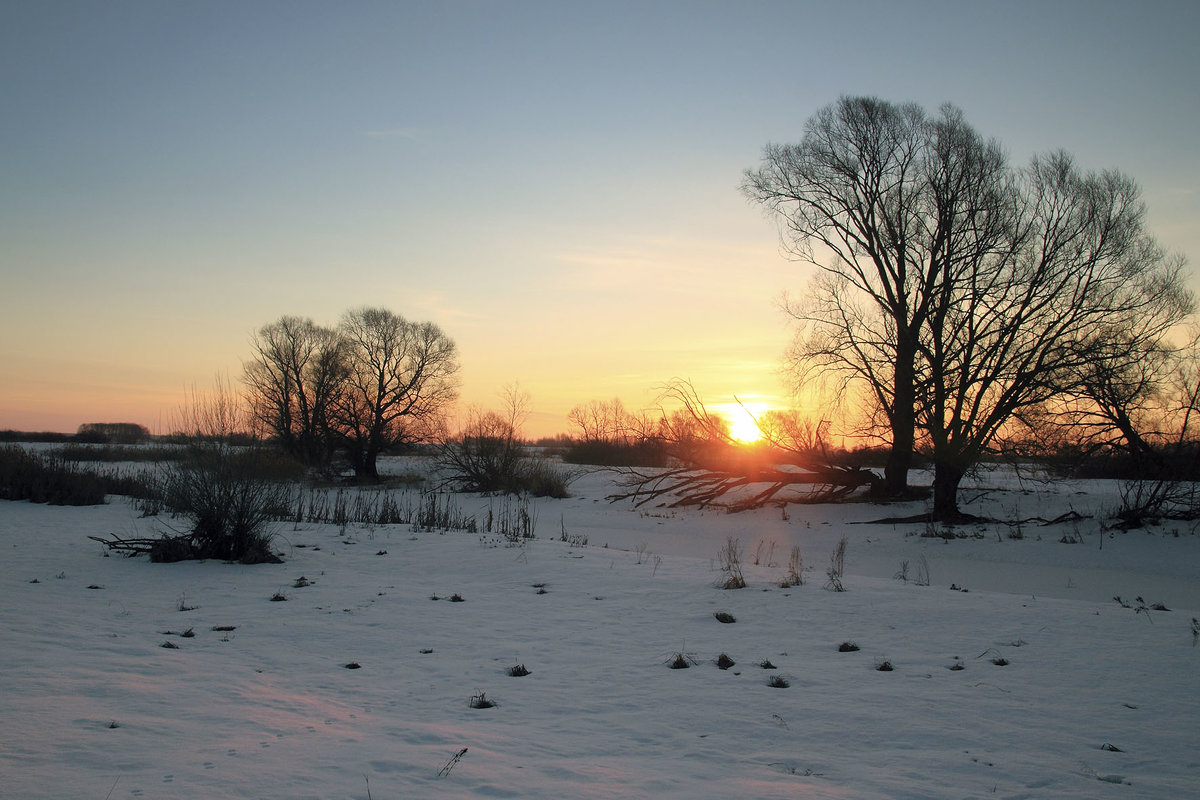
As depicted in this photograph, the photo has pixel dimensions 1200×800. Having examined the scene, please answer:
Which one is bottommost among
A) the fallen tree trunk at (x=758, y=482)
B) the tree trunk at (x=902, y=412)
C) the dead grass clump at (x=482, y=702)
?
the dead grass clump at (x=482, y=702)

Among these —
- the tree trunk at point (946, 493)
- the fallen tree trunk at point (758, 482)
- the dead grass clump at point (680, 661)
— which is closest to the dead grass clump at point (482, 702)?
the dead grass clump at point (680, 661)

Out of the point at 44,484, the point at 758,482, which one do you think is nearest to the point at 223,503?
the point at 44,484

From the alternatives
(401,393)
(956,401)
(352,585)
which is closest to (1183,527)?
(956,401)

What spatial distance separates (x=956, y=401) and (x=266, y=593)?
58.9ft

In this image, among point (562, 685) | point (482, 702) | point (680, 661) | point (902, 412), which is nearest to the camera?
point (482, 702)

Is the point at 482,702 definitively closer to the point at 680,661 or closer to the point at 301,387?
the point at 680,661

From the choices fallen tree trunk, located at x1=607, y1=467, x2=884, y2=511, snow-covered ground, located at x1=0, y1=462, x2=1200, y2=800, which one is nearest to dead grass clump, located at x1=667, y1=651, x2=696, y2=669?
snow-covered ground, located at x1=0, y1=462, x2=1200, y2=800

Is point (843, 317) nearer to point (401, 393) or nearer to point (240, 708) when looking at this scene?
point (240, 708)

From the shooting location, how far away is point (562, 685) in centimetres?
603

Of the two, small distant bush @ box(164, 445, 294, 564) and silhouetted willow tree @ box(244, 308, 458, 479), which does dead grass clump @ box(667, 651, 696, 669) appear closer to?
small distant bush @ box(164, 445, 294, 564)

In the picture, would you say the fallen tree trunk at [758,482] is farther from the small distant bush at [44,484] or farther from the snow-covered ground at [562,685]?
the small distant bush at [44,484]

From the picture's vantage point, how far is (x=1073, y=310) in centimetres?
1925

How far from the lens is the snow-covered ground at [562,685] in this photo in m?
4.09

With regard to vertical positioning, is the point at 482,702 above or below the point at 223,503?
below
